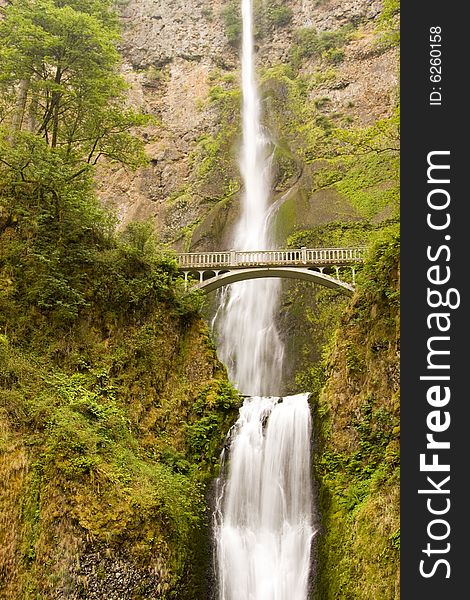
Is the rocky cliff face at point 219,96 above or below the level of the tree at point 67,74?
Result: above

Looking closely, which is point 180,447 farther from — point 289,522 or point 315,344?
point 315,344

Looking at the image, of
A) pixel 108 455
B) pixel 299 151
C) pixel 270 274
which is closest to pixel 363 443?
pixel 108 455

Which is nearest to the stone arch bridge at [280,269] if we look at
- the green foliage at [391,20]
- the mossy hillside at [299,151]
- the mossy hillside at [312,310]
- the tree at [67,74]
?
the mossy hillside at [312,310]

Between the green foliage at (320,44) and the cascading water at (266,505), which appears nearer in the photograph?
the cascading water at (266,505)

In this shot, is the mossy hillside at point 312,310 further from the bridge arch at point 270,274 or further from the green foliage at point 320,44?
the green foliage at point 320,44

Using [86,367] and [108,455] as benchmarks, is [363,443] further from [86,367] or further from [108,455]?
[86,367]

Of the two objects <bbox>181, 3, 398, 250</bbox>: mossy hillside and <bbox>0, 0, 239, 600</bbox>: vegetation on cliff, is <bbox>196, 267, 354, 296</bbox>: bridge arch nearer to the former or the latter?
<bbox>0, 0, 239, 600</bbox>: vegetation on cliff

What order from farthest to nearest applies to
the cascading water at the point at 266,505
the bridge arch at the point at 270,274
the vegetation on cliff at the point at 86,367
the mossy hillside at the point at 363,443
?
the bridge arch at the point at 270,274 → the cascading water at the point at 266,505 → the mossy hillside at the point at 363,443 → the vegetation on cliff at the point at 86,367

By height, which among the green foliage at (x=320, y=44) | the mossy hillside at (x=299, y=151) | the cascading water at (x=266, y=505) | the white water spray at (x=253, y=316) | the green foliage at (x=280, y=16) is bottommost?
the cascading water at (x=266, y=505)
